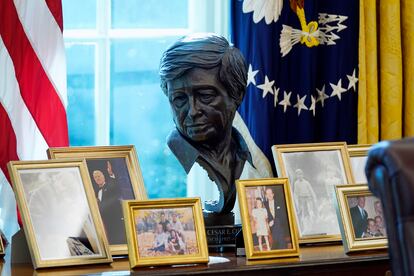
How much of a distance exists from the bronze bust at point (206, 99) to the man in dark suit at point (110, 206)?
→ 222mm

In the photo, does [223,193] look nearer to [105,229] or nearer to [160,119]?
[105,229]

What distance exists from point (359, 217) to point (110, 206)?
A: 68 centimetres

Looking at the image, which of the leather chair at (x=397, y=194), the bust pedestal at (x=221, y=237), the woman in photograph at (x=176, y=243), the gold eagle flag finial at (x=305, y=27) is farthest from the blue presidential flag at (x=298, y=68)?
the leather chair at (x=397, y=194)

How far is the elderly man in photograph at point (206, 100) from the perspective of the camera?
2.49 meters

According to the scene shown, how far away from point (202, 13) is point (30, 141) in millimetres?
773

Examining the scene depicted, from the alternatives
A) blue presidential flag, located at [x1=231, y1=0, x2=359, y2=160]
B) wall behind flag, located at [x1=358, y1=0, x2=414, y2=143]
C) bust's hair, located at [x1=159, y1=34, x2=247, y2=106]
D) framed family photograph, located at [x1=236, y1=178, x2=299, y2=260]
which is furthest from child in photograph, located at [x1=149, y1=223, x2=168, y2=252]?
wall behind flag, located at [x1=358, y1=0, x2=414, y2=143]

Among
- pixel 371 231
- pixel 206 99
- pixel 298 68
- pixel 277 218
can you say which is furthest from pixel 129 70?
pixel 371 231

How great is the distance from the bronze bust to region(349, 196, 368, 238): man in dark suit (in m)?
0.34

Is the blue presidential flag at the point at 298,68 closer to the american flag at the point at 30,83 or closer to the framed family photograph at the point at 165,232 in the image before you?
the american flag at the point at 30,83

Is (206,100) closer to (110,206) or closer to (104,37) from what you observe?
(110,206)

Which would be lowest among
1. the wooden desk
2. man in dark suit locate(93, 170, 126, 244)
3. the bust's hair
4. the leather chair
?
the wooden desk

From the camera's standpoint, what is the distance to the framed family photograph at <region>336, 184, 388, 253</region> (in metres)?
2.45

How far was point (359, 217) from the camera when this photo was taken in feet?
8.20

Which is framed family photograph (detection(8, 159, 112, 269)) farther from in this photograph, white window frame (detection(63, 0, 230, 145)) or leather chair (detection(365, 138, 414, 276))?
leather chair (detection(365, 138, 414, 276))
